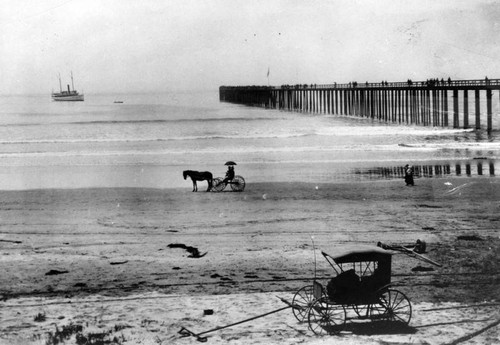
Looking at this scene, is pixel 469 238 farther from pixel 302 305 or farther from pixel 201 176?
pixel 201 176

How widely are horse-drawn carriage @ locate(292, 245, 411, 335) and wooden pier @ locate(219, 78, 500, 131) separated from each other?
3859 cm

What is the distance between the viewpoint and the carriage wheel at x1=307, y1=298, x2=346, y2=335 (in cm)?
938

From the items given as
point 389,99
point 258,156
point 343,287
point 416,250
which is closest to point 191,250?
point 416,250

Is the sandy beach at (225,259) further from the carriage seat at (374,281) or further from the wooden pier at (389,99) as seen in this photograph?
the wooden pier at (389,99)

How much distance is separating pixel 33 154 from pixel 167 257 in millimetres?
27778

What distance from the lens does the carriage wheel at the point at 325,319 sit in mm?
9375

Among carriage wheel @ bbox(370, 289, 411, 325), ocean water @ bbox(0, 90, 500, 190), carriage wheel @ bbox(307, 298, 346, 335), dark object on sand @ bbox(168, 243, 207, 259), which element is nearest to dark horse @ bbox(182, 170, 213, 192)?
ocean water @ bbox(0, 90, 500, 190)

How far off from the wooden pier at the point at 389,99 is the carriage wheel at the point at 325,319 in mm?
38860

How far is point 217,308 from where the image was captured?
34.0 feet

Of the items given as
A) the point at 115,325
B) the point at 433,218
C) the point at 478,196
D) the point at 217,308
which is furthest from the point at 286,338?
the point at 478,196

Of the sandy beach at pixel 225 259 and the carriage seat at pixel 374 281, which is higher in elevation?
the carriage seat at pixel 374 281

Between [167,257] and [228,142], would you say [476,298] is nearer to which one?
[167,257]

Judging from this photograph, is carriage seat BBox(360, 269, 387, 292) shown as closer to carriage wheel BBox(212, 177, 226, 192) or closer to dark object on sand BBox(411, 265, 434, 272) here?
dark object on sand BBox(411, 265, 434, 272)

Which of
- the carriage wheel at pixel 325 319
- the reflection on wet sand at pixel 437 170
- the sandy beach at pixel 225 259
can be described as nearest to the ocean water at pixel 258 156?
the reflection on wet sand at pixel 437 170
